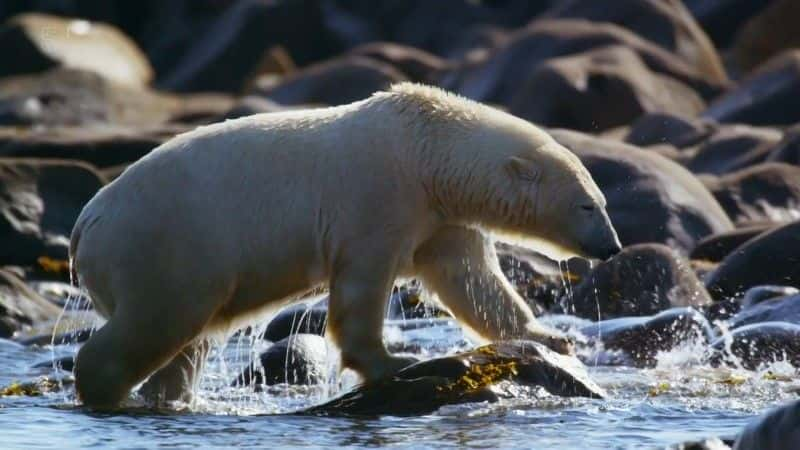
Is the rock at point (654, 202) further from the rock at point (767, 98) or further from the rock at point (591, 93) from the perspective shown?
the rock at point (767, 98)

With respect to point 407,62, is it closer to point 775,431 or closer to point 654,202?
point 654,202

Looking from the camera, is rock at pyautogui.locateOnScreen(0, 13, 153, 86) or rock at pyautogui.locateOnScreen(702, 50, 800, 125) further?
rock at pyautogui.locateOnScreen(0, 13, 153, 86)

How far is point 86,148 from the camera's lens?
18.5m

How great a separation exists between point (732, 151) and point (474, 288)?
9.56 metres

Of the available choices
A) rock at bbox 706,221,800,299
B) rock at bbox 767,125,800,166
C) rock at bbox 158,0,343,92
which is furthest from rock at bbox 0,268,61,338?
rock at bbox 158,0,343,92

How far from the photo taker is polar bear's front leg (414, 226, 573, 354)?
893 cm

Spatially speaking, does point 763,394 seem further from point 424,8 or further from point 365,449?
point 424,8

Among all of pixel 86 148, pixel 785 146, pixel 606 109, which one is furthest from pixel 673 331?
pixel 606 109

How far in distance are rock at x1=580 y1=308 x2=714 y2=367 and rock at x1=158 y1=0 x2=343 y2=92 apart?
2249 cm

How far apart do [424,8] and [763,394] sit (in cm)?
2641

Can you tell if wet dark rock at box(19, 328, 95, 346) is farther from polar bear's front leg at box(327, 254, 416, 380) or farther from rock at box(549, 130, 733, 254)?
rock at box(549, 130, 733, 254)

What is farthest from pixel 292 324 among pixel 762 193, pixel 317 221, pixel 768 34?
pixel 768 34

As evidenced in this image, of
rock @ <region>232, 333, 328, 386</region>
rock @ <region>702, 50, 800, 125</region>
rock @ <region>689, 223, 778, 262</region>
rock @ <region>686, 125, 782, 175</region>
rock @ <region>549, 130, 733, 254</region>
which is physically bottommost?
rock @ <region>232, 333, 328, 386</region>

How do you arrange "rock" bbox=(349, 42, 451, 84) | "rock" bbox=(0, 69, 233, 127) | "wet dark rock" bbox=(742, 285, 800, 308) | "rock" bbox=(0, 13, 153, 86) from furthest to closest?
"rock" bbox=(0, 13, 153, 86) → "rock" bbox=(349, 42, 451, 84) → "rock" bbox=(0, 69, 233, 127) → "wet dark rock" bbox=(742, 285, 800, 308)
